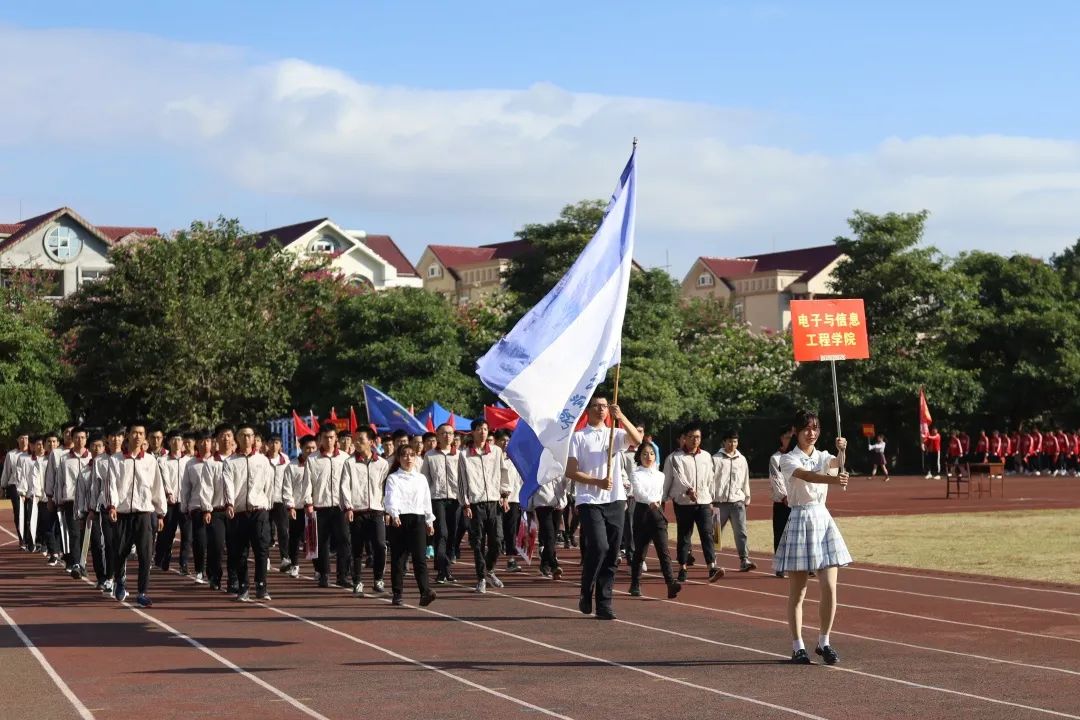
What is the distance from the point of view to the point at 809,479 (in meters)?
10.2

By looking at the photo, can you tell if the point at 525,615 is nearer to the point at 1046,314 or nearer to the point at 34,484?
the point at 34,484

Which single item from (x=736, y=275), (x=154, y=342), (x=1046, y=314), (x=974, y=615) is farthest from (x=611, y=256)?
(x=736, y=275)

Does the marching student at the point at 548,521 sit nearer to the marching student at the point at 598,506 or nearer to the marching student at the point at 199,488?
the marching student at the point at 199,488

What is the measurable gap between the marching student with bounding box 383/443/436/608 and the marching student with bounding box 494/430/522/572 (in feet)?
12.6

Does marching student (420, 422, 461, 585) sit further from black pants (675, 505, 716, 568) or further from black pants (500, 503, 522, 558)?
black pants (675, 505, 716, 568)

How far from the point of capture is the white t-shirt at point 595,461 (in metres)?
12.9

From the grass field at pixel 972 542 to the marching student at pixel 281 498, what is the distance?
20.3ft

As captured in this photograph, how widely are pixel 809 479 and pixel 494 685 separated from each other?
247cm

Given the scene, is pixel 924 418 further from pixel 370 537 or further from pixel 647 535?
pixel 647 535

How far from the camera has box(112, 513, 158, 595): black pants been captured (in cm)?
1493

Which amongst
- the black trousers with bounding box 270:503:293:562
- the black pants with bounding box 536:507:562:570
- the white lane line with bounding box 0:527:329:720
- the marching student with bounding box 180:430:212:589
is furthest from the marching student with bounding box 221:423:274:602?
the black pants with bounding box 536:507:562:570

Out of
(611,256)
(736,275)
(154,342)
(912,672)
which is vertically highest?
(736,275)

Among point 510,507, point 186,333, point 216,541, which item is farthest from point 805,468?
point 186,333

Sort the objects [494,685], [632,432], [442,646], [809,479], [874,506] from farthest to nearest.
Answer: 1. [874,506]
2. [632,432]
3. [442,646]
4. [809,479]
5. [494,685]
